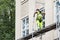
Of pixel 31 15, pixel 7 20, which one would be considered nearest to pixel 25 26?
pixel 31 15

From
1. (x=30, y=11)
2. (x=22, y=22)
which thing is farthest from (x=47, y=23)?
(x=22, y=22)

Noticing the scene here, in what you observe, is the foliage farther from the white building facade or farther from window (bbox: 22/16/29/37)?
window (bbox: 22/16/29/37)

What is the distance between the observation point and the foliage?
34.9 m

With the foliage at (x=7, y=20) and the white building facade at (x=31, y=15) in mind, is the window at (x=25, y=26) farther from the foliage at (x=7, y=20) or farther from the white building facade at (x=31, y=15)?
the foliage at (x=7, y=20)

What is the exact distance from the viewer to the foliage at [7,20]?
34881mm

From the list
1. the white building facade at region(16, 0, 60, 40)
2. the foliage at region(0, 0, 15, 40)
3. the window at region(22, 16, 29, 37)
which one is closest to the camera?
the white building facade at region(16, 0, 60, 40)

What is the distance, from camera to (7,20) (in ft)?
119

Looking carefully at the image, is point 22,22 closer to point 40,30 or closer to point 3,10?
point 40,30

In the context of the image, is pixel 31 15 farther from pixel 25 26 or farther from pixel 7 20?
pixel 7 20

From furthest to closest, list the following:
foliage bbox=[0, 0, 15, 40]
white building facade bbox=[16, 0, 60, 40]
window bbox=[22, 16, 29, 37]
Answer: foliage bbox=[0, 0, 15, 40] < window bbox=[22, 16, 29, 37] < white building facade bbox=[16, 0, 60, 40]

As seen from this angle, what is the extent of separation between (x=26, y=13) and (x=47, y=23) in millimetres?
4178

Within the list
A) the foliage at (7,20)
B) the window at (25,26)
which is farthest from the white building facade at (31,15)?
the foliage at (7,20)

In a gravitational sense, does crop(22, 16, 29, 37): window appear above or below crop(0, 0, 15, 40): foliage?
above

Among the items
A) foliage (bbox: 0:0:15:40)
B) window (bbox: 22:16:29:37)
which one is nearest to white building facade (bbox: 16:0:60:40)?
window (bbox: 22:16:29:37)
